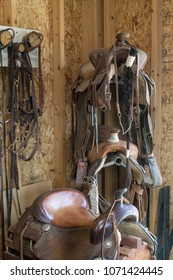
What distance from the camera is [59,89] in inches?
116

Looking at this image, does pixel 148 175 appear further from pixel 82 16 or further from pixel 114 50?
pixel 82 16

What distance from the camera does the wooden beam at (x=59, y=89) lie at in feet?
9.43

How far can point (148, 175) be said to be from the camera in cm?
272

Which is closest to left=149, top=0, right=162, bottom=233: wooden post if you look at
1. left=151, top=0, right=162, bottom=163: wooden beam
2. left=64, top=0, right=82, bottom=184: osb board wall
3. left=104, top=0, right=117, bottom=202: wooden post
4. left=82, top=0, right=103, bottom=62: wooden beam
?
left=151, top=0, right=162, bottom=163: wooden beam

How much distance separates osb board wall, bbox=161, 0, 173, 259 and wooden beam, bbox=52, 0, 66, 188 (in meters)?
0.85

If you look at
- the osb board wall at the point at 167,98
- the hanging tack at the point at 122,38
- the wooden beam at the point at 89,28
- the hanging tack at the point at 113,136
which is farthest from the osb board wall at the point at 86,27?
the hanging tack at the point at 113,136

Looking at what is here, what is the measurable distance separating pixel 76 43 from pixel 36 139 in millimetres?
1024

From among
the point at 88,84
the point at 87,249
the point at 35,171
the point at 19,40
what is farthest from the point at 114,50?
the point at 87,249

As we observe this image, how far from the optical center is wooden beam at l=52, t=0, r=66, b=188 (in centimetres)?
287

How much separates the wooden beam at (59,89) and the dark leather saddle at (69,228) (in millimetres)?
877

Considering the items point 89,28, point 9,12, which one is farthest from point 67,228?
point 89,28

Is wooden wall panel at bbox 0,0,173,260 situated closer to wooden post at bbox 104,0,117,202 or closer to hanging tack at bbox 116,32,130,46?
wooden post at bbox 104,0,117,202

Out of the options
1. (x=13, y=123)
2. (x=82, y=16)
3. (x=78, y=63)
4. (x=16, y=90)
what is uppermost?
(x=82, y=16)

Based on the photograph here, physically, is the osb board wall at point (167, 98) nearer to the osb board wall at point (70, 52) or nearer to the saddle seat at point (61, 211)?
the osb board wall at point (70, 52)
